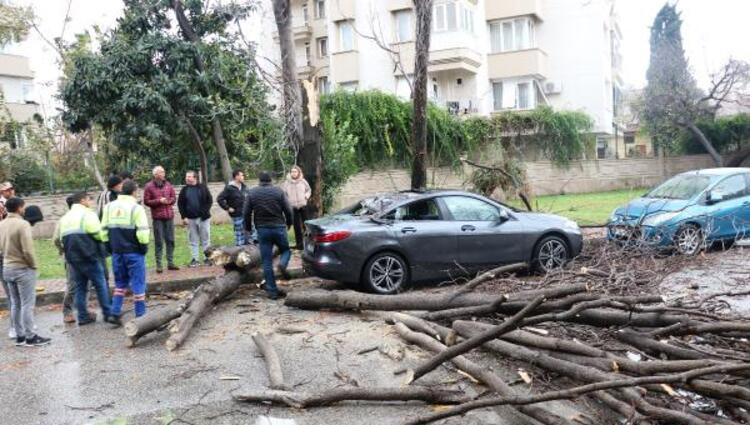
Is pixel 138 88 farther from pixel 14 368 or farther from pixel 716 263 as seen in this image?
pixel 716 263

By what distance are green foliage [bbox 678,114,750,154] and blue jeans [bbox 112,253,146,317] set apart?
28.2 metres

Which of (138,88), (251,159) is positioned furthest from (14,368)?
(251,159)

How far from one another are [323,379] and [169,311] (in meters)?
2.50

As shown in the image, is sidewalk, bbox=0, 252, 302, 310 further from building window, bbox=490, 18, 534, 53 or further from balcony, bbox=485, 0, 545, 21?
balcony, bbox=485, 0, 545, 21

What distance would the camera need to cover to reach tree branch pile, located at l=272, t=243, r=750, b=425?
4.51 m

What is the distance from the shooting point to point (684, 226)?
37.7ft

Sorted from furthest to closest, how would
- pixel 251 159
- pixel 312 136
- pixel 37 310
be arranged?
1. pixel 251 159
2. pixel 312 136
3. pixel 37 310

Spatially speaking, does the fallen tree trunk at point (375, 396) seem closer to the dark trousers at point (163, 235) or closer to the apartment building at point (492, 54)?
the dark trousers at point (163, 235)

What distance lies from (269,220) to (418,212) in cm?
225

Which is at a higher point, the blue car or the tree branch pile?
the blue car

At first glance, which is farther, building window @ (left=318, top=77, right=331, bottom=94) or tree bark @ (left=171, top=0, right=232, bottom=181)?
building window @ (left=318, top=77, right=331, bottom=94)

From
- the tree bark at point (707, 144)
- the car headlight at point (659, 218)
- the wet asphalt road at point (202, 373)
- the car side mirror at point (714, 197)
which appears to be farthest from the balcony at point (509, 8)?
the wet asphalt road at point (202, 373)

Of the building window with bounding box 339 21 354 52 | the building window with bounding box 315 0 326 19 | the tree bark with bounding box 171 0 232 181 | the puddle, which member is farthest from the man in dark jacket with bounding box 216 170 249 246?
the building window with bounding box 315 0 326 19

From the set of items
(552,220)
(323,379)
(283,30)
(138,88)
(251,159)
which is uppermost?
(283,30)
